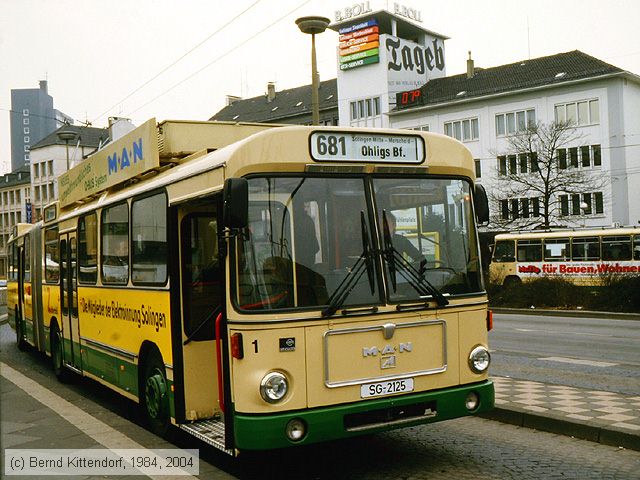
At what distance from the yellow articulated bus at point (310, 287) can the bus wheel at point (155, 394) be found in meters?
0.03

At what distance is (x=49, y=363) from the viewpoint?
50.6 ft

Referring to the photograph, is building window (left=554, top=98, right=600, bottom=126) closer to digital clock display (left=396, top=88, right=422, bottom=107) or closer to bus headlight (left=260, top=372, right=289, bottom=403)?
digital clock display (left=396, top=88, right=422, bottom=107)

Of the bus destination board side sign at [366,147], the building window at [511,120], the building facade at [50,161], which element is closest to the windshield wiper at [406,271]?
the bus destination board side sign at [366,147]

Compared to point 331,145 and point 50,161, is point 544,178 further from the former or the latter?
point 50,161

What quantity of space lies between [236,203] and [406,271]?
1.61m

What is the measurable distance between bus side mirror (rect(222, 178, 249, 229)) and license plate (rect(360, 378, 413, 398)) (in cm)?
164

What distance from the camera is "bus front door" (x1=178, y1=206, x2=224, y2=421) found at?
294 inches

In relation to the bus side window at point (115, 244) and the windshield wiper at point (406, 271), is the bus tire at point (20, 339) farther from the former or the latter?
the windshield wiper at point (406, 271)

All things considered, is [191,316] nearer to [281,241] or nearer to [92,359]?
[281,241]

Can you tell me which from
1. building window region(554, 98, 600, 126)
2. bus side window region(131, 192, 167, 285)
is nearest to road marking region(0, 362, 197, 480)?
bus side window region(131, 192, 167, 285)

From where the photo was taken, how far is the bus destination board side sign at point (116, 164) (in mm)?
8445

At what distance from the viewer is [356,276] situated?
251 inches

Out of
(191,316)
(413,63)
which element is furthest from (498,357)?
(413,63)

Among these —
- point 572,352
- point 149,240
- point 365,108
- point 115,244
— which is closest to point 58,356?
point 115,244
